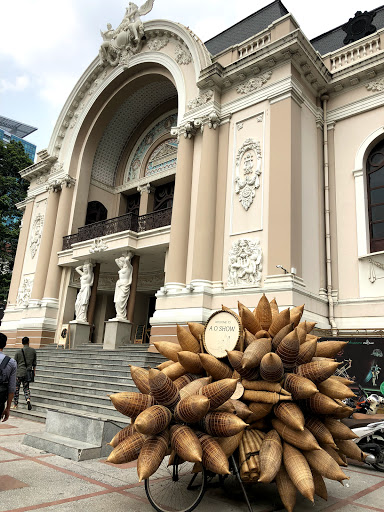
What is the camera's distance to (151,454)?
327cm

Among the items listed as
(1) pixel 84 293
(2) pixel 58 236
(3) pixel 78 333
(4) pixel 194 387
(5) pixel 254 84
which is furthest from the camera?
(2) pixel 58 236

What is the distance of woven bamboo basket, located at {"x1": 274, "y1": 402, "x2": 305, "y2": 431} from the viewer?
11.4 feet

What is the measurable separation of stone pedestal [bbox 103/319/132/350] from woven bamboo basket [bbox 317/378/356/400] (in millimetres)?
10535

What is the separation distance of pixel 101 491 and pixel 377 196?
10.9 metres

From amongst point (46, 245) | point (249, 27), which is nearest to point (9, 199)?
point (46, 245)

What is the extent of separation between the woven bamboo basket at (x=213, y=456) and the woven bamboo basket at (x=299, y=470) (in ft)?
1.86

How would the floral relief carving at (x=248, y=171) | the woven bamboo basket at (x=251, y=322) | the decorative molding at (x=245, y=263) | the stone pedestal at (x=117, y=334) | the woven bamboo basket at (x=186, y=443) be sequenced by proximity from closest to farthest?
the woven bamboo basket at (x=186, y=443) < the woven bamboo basket at (x=251, y=322) < the decorative molding at (x=245, y=263) < the floral relief carving at (x=248, y=171) < the stone pedestal at (x=117, y=334)

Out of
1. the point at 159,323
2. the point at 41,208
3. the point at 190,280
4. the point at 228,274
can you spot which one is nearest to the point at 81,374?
the point at 159,323

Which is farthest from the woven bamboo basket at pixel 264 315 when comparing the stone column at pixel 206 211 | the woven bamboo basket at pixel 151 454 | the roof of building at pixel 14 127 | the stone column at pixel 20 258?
the roof of building at pixel 14 127

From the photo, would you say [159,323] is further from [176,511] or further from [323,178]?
[176,511]

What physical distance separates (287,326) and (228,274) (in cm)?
797

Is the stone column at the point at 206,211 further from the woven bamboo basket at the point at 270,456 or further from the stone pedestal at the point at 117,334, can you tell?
the woven bamboo basket at the point at 270,456

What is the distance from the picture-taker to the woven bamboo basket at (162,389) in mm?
3457

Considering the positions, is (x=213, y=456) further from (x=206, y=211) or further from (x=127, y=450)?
(x=206, y=211)
